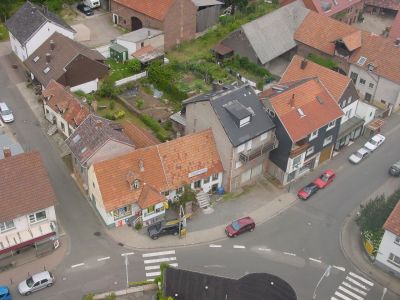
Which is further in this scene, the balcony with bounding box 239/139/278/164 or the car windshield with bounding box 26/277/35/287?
the balcony with bounding box 239/139/278/164

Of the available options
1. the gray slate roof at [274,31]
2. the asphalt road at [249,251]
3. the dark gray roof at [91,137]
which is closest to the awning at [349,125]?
the asphalt road at [249,251]

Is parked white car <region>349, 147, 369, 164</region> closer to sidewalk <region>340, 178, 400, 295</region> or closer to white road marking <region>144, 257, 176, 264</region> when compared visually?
sidewalk <region>340, 178, 400, 295</region>

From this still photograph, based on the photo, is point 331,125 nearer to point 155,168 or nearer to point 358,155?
point 358,155

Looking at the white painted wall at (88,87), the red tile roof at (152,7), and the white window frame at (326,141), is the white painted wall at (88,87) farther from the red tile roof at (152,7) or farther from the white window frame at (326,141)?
the white window frame at (326,141)

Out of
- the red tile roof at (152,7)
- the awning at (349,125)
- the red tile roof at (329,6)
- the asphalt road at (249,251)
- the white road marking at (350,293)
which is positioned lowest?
the white road marking at (350,293)

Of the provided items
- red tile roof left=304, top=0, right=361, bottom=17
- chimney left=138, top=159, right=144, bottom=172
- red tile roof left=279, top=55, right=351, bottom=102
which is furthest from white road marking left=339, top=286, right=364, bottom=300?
red tile roof left=304, top=0, right=361, bottom=17
